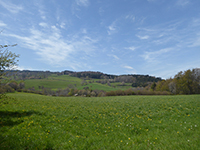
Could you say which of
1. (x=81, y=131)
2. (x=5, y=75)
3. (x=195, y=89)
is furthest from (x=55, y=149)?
(x=195, y=89)

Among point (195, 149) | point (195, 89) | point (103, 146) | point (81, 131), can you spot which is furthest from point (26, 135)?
point (195, 89)

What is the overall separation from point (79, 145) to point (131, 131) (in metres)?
4.97

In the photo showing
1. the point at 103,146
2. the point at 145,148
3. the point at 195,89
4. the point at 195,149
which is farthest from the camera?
the point at 195,89

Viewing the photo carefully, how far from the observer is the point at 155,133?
30.5ft

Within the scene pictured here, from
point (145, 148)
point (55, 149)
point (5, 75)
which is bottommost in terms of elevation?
point (55, 149)

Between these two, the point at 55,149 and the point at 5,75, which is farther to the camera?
the point at 5,75

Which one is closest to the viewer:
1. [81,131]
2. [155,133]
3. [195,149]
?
[195,149]

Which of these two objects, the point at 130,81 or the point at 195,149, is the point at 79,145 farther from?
the point at 130,81

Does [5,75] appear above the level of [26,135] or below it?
above

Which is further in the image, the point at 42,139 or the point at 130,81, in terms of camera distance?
the point at 130,81

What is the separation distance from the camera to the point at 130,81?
18600 cm

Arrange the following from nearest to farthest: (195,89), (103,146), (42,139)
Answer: (103,146), (42,139), (195,89)

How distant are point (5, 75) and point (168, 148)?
1630 centimetres

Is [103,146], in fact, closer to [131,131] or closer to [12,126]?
[131,131]
